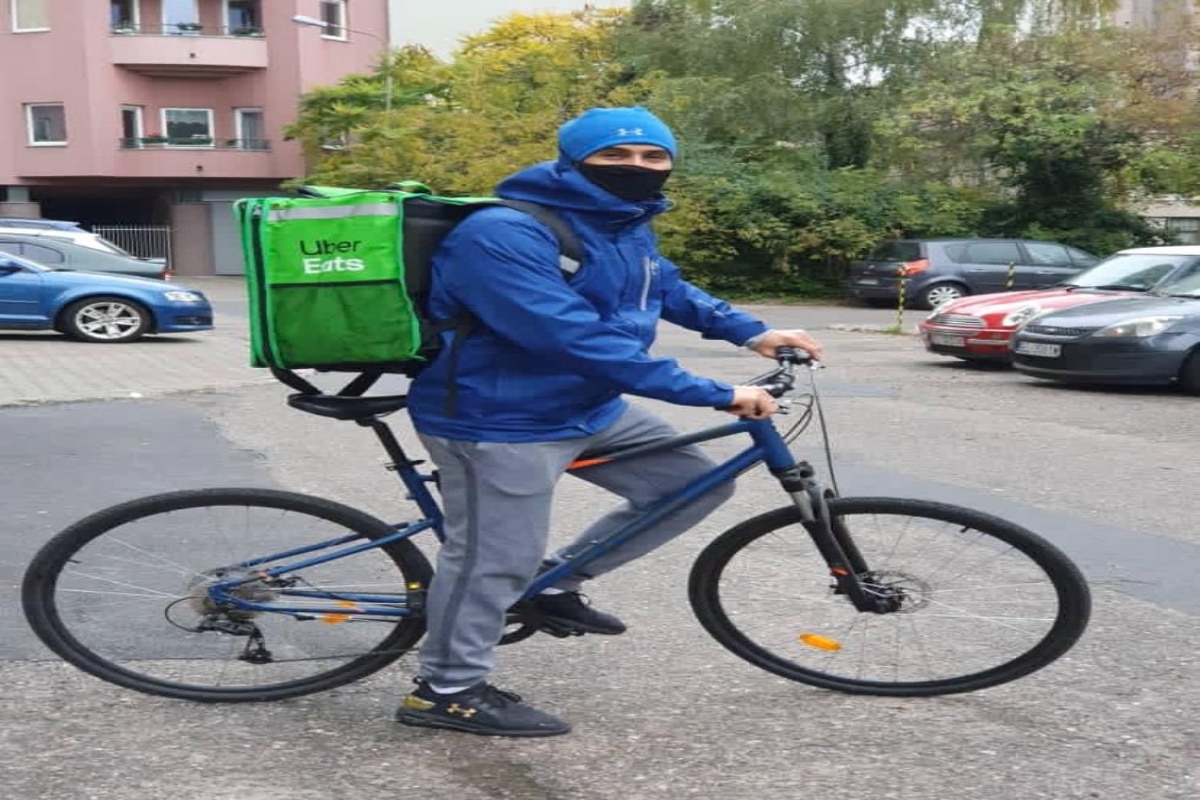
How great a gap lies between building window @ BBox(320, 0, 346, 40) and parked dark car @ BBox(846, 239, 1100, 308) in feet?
67.9

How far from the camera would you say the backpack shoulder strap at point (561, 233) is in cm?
323

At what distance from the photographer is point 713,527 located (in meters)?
6.17

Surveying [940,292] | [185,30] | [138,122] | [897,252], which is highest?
[185,30]

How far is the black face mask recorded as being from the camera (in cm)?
327

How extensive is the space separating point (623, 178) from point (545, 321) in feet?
1.37

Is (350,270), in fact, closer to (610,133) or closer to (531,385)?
(531,385)

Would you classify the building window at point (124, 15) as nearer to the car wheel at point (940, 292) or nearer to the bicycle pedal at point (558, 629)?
the car wheel at point (940, 292)

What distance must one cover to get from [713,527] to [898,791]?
2.98 meters

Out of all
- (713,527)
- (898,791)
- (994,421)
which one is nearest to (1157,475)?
(994,421)

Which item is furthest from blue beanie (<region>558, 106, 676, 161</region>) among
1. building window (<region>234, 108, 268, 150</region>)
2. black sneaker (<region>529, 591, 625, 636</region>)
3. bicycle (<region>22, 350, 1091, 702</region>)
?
building window (<region>234, 108, 268, 150</region>)

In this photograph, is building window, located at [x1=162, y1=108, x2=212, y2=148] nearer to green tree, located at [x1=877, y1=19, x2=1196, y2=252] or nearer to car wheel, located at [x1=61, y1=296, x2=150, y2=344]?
green tree, located at [x1=877, y1=19, x2=1196, y2=252]

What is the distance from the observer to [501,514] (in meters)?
3.36

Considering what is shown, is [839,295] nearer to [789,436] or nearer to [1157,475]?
[1157,475]

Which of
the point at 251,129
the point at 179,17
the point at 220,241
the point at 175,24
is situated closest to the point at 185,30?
the point at 175,24
